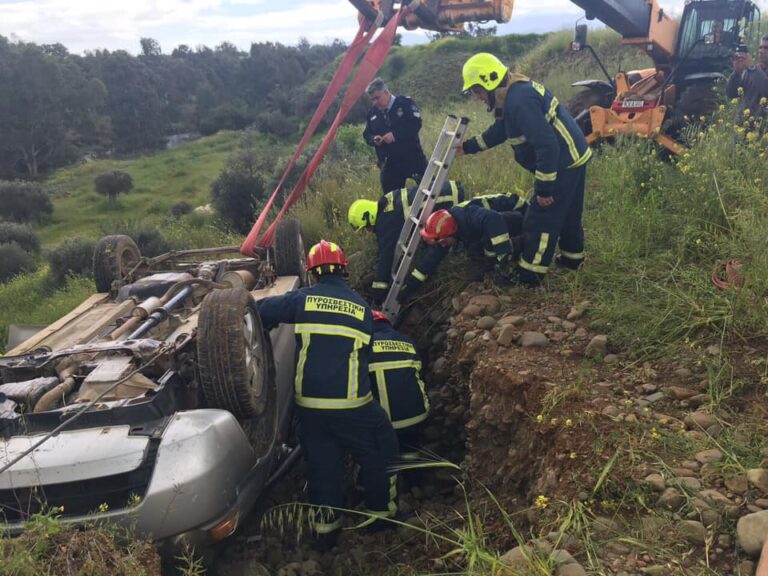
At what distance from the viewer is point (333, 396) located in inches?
141

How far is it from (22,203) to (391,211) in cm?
2512

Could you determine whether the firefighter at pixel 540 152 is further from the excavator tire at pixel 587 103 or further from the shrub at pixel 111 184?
the shrub at pixel 111 184

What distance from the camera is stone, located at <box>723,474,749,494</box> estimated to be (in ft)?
7.66

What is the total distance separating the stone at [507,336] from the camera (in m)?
3.94

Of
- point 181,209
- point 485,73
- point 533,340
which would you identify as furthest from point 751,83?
point 181,209

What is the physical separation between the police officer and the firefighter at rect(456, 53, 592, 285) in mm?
1733

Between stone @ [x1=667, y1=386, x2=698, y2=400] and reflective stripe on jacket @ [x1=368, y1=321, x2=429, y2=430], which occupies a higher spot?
stone @ [x1=667, y1=386, x2=698, y2=400]

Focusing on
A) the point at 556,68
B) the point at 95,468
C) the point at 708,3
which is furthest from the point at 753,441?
the point at 556,68

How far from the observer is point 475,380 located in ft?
12.5

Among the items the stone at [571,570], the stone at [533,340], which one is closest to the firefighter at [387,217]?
the stone at [533,340]

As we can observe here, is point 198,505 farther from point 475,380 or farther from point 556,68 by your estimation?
point 556,68

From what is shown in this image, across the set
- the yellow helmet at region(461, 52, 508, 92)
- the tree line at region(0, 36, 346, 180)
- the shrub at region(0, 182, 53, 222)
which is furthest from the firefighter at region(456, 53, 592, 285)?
the tree line at region(0, 36, 346, 180)

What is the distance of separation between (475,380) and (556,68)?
13866mm

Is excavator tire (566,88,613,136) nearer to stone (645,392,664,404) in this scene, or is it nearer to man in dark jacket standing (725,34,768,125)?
man in dark jacket standing (725,34,768,125)
